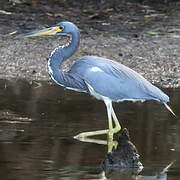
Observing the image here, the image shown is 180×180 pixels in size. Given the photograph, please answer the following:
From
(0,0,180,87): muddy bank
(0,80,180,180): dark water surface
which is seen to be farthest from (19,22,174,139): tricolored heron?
(0,0,180,87): muddy bank

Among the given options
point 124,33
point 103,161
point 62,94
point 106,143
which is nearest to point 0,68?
point 62,94

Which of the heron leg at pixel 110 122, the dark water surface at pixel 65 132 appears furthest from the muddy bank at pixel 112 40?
the heron leg at pixel 110 122

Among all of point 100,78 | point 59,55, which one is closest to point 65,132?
Result: point 100,78

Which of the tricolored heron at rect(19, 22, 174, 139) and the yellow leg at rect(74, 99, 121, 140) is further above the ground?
the tricolored heron at rect(19, 22, 174, 139)

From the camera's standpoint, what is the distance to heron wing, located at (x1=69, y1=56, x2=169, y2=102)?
10.0 meters

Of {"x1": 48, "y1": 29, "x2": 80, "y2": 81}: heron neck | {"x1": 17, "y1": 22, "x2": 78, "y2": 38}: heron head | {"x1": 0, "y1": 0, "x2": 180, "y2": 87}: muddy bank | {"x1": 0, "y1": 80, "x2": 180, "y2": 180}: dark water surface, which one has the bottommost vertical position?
{"x1": 0, "y1": 80, "x2": 180, "y2": 180}: dark water surface

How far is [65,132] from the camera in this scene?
991 cm

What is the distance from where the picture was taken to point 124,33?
16016 mm

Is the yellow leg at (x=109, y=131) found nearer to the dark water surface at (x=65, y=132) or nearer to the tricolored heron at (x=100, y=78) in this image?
the tricolored heron at (x=100, y=78)

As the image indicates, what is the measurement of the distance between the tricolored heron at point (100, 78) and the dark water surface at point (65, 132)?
439 mm

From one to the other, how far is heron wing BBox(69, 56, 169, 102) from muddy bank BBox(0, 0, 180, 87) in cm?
309

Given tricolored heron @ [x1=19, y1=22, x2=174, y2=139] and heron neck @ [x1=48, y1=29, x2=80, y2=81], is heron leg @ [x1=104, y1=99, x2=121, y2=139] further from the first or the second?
heron neck @ [x1=48, y1=29, x2=80, y2=81]

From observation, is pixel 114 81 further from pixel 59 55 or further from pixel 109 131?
pixel 59 55

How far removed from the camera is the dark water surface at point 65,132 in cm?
823
